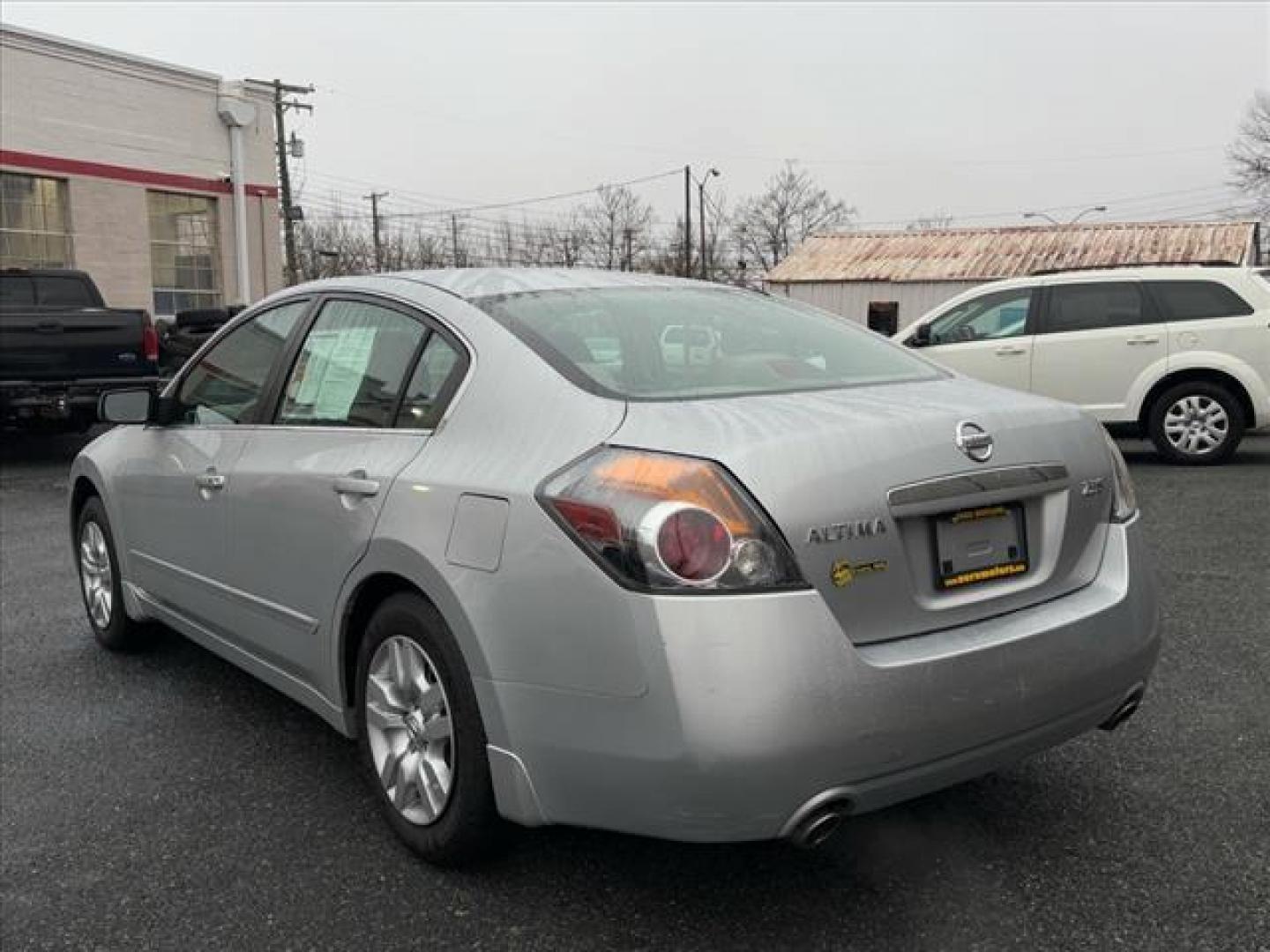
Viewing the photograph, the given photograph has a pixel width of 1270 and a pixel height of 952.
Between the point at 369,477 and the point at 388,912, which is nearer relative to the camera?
the point at 388,912

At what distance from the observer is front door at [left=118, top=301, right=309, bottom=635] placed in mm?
3592

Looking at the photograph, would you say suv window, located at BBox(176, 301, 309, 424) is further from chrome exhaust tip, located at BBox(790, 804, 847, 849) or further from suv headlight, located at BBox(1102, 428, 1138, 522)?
suv headlight, located at BBox(1102, 428, 1138, 522)

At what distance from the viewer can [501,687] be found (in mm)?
2373

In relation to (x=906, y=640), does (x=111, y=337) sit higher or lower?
higher

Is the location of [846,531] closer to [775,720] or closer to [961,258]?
[775,720]

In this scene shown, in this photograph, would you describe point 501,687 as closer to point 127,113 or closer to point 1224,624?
point 1224,624

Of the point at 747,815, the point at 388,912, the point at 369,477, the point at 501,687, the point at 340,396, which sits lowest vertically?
the point at 388,912

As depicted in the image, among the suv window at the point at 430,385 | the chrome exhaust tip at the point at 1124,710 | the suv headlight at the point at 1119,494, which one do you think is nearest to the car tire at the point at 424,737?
A: the suv window at the point at 430,385

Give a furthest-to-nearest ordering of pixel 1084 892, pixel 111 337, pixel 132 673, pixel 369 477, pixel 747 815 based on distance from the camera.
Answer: pixel 111 337, pixel 132 673, pixel 369 477, pixel 1084 892, pixel 747 815

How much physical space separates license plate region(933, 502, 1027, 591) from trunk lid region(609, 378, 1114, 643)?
0.02m

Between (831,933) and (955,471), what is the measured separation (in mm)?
1072

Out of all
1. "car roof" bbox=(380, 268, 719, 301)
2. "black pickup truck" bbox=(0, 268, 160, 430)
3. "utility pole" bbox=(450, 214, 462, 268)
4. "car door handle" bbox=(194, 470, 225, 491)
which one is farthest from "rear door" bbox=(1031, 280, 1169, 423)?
"utility pole" bbox=(450, 214, 462, 268)

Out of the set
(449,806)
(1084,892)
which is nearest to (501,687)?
(449,806)

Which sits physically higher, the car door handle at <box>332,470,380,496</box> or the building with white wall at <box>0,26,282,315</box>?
the building with white wall at <box>0,26,282,315</box>
